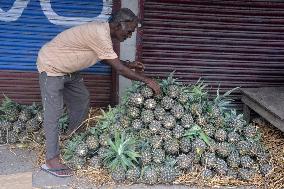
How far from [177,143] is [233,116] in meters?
0.94

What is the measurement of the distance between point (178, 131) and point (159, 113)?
321 mm

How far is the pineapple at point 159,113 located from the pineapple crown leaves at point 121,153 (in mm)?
441

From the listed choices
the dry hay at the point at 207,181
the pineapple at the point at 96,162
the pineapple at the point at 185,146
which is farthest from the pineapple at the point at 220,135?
the pineapple at the point at 96,162

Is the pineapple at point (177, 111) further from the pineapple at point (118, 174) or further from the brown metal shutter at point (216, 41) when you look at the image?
the brown metal shutter at point (216, 41)

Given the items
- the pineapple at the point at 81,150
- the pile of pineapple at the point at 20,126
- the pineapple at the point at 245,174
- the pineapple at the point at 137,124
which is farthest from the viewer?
the pile of pineapple at the point at 20,126

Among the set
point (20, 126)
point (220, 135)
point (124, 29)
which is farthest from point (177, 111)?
point (20, 126)

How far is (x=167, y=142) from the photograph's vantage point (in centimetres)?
534

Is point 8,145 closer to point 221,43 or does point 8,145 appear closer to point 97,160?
Answer: point 97,160

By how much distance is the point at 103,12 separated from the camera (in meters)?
6.66

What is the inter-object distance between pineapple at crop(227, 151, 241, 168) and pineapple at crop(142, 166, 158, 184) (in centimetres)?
92

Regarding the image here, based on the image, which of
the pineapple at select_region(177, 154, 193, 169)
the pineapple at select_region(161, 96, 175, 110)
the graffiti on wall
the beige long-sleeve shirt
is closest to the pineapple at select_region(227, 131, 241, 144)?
the pineapple at select_region(177, 154, 193, 169)

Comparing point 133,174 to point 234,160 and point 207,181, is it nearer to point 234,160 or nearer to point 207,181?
point 207,181

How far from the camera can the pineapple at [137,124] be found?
5469mm

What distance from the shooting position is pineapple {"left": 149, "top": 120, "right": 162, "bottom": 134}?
539cm
